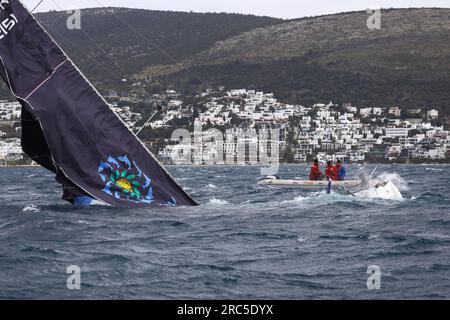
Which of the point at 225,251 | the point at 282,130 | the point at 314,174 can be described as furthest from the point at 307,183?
the point at 282,130

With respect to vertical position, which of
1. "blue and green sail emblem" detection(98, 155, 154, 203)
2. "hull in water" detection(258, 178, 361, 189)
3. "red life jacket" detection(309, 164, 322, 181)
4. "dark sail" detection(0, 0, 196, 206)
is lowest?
"hull in water" detection(258, 178, 361, 189)

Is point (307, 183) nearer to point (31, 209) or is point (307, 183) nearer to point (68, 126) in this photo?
point (31, 209)

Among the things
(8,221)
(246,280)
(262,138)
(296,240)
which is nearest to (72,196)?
(8,221)

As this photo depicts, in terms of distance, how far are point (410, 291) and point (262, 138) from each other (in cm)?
13025

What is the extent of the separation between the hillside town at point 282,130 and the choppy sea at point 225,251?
320ft

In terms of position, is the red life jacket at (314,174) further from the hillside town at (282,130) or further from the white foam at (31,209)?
the hillside town at (282,130)

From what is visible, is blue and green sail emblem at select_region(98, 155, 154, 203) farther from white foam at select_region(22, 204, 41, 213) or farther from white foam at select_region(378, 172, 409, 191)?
white foam at select_region(378, 172, 409, 191)

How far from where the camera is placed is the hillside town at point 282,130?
14150 centimetres

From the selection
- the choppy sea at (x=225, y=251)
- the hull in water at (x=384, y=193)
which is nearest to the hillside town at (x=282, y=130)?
the hull in water at (x=384, y=193)

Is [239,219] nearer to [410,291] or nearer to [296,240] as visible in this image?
[296,240]

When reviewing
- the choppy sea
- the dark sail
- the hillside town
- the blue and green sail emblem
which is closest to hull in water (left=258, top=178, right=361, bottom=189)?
the choppy sea

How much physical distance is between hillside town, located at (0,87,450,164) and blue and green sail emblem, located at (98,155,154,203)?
3822 inches

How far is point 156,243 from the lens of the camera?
61.7ft

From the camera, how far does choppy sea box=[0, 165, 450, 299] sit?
1406 cm
